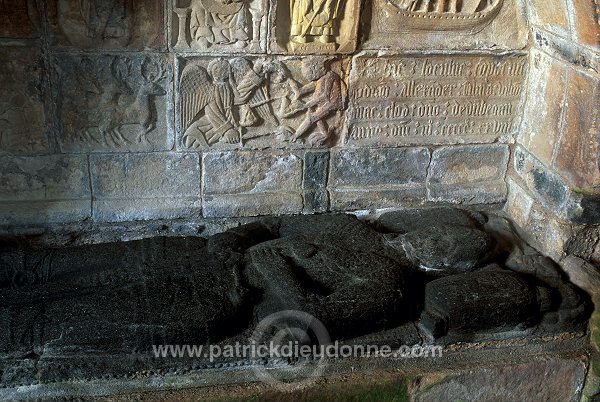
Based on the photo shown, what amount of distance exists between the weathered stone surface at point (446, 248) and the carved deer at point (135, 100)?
166cm

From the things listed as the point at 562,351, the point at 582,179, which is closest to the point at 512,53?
the point at 582,179

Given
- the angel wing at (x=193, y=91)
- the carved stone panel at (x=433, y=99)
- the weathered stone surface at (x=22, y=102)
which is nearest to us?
the weathered stone surface at (x=22, y=102)

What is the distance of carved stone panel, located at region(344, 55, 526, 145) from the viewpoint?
13.5 feet

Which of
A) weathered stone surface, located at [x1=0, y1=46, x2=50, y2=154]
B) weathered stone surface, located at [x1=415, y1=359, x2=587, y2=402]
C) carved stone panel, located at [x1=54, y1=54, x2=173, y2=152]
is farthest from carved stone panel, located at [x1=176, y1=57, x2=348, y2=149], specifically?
weathered stone surface, located at [x1=415, y1=359, x2=587, y2=402]

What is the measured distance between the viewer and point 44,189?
12.9 ft

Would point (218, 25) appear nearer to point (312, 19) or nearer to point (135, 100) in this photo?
point (312, 19)

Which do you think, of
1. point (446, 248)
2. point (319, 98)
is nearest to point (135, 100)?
point (319, 98)

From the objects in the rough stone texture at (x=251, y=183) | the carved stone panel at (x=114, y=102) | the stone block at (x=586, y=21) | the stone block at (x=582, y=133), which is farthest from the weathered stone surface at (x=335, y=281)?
the stone block at (x=586, y=21)

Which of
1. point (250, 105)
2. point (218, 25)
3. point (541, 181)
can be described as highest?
point (218, 25)

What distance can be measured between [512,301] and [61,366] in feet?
7.63

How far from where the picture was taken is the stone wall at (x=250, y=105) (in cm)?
367

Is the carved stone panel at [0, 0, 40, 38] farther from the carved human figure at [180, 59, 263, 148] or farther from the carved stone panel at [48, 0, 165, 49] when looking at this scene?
the carved human figure at [180, 59, 263, 148]

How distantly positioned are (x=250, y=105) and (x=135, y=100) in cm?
68

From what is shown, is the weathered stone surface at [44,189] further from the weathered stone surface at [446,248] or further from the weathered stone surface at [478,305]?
the weathered stone surface at [478,305]
